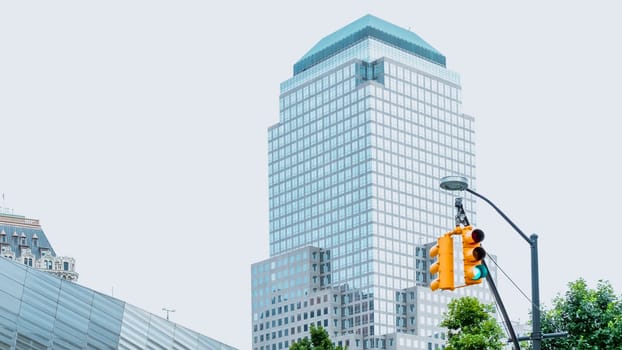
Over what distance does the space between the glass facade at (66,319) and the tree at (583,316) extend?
55.1 feet

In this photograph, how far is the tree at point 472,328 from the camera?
1842 inches

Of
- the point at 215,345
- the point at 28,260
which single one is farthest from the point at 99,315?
the point at 28,260

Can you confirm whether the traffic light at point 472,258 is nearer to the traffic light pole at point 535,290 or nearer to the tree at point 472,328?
the traffic light pole at point 535,290

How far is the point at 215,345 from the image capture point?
50.3 meters

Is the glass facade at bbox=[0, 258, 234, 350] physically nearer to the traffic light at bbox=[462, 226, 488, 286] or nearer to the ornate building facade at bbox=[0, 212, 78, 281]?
the traffic light at bbox=[462, 226, 488, 286]

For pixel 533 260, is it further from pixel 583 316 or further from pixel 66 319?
pixel 66 319

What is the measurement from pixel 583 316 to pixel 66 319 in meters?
19.6

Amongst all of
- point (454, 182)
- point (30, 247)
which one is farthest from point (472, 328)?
point (30, 247)

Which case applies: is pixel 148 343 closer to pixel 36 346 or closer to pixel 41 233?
pixel 36 346

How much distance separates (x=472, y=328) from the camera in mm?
47844

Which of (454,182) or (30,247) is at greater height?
(30,247)

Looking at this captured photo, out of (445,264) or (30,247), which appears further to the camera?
(30,247)

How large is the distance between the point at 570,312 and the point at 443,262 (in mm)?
23084

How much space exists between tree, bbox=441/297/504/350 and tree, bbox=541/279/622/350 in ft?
22.5
